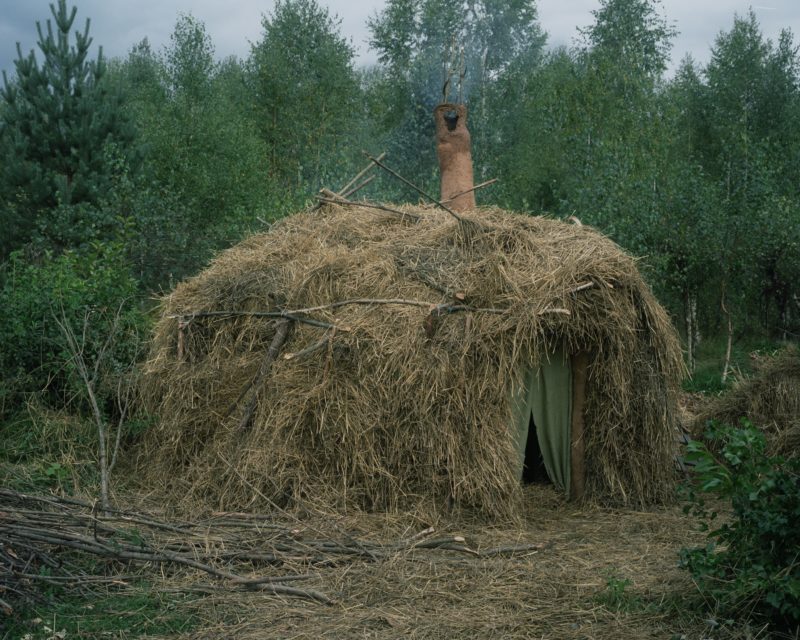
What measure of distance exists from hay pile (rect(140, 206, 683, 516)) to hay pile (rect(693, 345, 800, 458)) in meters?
1.79

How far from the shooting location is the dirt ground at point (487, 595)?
5.36 metres

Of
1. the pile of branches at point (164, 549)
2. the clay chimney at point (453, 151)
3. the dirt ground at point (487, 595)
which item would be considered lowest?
the dirt ground at point (487, 595)

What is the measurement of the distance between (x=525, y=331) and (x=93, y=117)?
12553 millimetres

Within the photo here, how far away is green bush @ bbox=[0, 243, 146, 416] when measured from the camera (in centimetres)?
1012

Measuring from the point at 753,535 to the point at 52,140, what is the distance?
15839 millimetres

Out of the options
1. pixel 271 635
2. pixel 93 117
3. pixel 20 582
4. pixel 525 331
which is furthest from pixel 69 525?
pixel 93 117

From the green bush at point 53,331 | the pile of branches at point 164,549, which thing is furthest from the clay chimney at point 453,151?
the pile of branches at point 164,549

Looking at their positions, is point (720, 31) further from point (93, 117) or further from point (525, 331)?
point (525, 331)

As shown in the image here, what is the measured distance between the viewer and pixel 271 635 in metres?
5.29

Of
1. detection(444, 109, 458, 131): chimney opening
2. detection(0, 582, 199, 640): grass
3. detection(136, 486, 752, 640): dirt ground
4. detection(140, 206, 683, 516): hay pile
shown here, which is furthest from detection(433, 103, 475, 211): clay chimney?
detection(0, 582, 199, 640): grass

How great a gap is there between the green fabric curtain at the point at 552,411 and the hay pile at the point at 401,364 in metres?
0.22

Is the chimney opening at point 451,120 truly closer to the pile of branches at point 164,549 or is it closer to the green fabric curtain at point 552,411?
the green fabric curtain at point 552,411

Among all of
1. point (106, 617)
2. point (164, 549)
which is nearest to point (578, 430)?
point (164, 549)

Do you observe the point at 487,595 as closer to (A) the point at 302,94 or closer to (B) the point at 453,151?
(B) the point at 453,151
